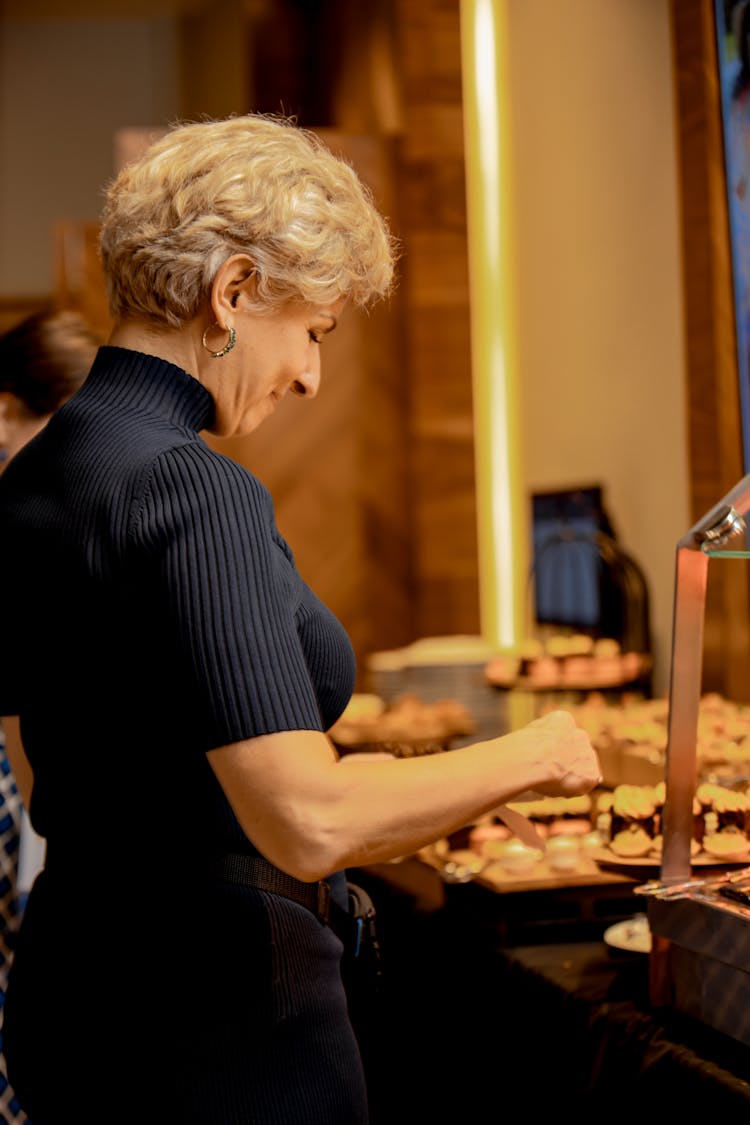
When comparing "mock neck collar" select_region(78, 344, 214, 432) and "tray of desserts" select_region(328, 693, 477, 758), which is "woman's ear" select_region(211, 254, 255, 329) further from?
"tray of desserts" select_region(328, 693, 477, 758)

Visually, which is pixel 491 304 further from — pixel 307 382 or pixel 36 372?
pixel 307 382

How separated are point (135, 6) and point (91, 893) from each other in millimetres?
8121

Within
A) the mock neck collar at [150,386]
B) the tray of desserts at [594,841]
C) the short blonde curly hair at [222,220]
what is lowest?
the tray of desserts at [594,841]

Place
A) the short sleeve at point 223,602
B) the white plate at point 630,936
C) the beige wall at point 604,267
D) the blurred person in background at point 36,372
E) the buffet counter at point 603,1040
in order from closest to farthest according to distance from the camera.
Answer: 1. the short sleeve at point 223,602
2. the buffet counter at point 603,1040
3. the white plate at point 630,936
4. the blurred person in background at point 36,372
5. the beige wall at point 604,267

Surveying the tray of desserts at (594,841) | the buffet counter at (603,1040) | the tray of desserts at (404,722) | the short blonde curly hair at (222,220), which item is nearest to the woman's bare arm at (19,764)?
the tray of desserts at (594,841)

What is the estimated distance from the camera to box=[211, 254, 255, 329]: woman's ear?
1121 mm

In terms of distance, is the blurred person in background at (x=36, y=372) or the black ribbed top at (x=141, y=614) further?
the blurred person in background at (x=36, y=372)

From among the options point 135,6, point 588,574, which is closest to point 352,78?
point 135,6

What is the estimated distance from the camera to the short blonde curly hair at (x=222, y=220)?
1.12 m

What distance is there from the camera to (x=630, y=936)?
1871mm

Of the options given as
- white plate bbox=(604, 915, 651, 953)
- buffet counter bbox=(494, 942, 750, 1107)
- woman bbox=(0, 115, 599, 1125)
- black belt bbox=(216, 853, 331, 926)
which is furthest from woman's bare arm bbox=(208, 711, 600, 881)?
white plate bbox=(604, 915, 651, 953)

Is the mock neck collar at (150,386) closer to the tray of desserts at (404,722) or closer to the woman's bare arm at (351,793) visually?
the woman's bare arm at (351,793)

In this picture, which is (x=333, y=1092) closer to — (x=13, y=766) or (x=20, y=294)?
(x=13, y=766)

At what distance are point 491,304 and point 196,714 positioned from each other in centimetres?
412
